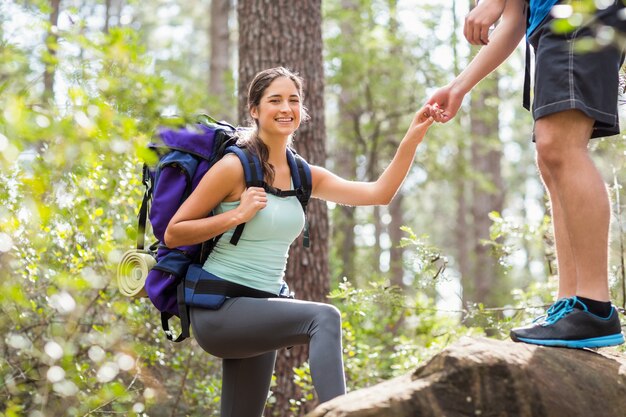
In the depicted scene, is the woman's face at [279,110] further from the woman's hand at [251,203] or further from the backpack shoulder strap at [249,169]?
the woman's hand at [251,203]

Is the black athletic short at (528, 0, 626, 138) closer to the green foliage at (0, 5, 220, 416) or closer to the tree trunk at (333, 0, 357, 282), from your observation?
the green foliage at (0, 5, 220, 416)

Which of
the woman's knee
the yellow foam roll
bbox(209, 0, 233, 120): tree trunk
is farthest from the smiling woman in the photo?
bbox(209, 0, 233, 120): tree trunk

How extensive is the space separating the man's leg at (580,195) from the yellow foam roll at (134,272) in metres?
2.09

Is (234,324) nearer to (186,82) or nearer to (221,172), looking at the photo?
(221,172)

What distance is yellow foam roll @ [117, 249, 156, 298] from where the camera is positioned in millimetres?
3684

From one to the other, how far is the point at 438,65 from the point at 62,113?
11696mm

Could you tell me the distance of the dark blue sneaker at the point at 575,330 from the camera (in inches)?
126

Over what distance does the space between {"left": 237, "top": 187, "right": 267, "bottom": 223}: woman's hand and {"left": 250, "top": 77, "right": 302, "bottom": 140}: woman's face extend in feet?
1.65

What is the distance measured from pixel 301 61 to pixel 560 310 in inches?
150

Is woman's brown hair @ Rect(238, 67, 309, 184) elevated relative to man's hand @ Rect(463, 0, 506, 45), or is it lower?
lower

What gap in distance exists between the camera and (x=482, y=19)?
3.60 m

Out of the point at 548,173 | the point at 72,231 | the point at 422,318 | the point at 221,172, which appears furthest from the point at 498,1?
the point at 422,318

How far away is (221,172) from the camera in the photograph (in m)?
3.49

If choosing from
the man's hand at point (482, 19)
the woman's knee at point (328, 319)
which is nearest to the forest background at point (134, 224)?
the woman's knee at point (328, 319)
